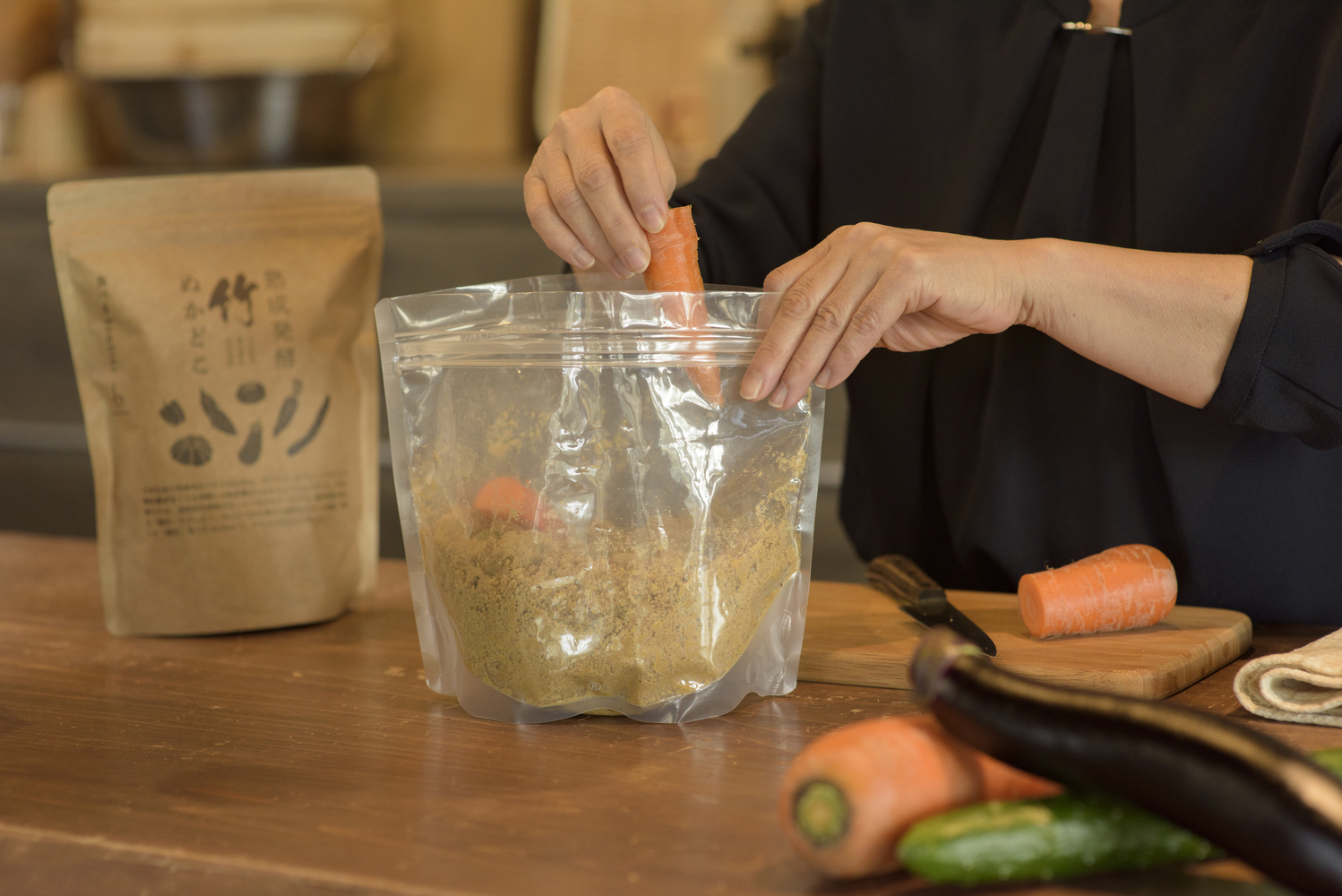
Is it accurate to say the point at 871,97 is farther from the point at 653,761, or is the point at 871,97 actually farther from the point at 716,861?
the point at 716,861

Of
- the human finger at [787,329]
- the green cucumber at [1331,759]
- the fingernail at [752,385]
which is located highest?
the human finger at [787,329]

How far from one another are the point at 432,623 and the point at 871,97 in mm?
809

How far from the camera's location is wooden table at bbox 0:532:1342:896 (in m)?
0.56

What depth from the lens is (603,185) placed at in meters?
0.88

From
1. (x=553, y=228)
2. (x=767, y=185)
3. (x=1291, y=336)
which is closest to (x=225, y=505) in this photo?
(x=553, y=228)

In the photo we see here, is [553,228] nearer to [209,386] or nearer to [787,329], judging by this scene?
[787,329]

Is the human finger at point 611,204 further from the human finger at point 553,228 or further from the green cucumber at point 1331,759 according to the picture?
the green cucumber at point 1331,759

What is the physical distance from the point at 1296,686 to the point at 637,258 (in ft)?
1.79

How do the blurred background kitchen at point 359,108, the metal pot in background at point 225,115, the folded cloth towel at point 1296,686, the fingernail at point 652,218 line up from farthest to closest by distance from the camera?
the metal pot in background at point 225,115 → the blurred background kitchen at point 359,108 → the fingernail at point 652,218 → the folded cloth towel at point 1296,686

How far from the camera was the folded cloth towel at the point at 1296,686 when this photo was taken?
→ 2.39ft

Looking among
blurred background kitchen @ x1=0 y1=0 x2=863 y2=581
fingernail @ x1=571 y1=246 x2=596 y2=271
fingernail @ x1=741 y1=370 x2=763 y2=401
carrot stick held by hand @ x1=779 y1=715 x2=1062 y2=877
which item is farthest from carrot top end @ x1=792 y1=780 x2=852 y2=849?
blurred background kitchen @ x1=0 y1=0 x2=863 y2=581

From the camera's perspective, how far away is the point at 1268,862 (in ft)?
1.50

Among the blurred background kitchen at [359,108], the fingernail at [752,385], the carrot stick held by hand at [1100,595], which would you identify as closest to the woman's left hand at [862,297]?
the fingernail at [752,385]

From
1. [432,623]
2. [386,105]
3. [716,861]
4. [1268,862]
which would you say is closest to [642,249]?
[432,623]
